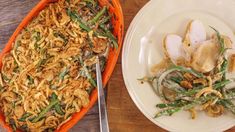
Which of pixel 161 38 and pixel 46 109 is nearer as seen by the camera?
pixel 46 109

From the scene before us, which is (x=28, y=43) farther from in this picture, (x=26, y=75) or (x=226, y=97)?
(x=226, y=97)

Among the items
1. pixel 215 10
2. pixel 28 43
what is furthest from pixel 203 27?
pixel 28 43

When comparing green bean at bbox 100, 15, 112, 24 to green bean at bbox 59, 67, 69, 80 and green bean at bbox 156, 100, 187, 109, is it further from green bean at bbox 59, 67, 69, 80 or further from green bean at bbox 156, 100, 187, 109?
green bean at bbox 156, 100, 187, 109

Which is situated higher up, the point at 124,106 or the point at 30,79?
the point at 30,79

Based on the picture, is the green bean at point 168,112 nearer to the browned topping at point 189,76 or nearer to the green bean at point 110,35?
the browned topping at point 189,76

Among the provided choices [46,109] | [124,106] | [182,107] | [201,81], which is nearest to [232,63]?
[201,81]

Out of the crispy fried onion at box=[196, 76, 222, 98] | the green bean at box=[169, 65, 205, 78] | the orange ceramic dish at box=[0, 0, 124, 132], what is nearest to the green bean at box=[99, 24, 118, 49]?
the orange ceramic dish at box=[0, 0, 124, 132]

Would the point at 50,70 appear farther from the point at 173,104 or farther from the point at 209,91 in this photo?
the point at 209,91

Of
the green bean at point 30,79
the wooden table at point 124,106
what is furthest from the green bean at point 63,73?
the wooden table at point 124,106
